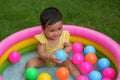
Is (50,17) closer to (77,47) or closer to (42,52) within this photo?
(42,52)

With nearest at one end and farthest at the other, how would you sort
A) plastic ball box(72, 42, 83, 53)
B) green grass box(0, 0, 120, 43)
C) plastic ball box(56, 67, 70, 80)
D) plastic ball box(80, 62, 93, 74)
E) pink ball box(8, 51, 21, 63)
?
plastic ball box(56, 67, 70, 80) → plastic ball box(80, 62, 93, 74) → pink ball box(8, 51, 21, 63) → plastic ball box(72, 42, 83, 53) → green grass box(0, 0, 120, 43)

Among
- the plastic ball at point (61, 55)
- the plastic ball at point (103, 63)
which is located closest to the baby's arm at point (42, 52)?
the plastic ball at point (61, 55)

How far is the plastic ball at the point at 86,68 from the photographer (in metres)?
2.10

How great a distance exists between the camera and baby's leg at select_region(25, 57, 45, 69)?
2.19 m

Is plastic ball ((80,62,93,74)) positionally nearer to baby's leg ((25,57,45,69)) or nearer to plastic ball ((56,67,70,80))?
plastic ball ((56,67,70,80))

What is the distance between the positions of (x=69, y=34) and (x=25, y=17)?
81 centimetres

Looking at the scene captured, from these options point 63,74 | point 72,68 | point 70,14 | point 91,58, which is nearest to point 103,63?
point 91,58

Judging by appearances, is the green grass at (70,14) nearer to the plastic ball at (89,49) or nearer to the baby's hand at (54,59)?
the plastic ball at (89,49)

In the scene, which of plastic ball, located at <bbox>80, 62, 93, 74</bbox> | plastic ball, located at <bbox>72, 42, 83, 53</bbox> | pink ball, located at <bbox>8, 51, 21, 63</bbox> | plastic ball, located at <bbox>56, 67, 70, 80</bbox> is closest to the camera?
plastic ball, located at <bbox>56, 67, 70, 80</bbox>

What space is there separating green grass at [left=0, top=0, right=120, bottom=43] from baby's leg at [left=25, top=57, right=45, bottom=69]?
0.58 m

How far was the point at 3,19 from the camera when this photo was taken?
291 centimetres

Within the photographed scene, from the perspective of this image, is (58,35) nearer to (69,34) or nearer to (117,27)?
(69,34)

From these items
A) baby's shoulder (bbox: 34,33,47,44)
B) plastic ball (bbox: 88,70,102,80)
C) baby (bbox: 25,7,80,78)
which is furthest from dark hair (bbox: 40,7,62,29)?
plastic ball (bbox: 88,70,102,80)

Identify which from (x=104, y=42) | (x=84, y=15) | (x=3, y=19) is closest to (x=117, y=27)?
(x=84, y=15)
